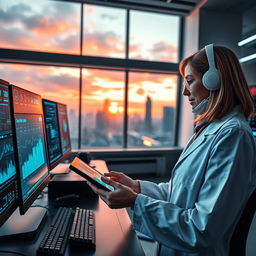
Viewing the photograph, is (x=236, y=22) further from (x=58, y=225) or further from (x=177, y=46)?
(x=58, y=225)

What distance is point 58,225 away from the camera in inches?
31.9

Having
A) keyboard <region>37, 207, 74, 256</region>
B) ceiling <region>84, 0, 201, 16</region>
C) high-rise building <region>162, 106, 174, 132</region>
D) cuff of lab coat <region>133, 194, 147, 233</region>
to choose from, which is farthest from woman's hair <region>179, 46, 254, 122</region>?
high-rise building <region>162, 106, 174, 132</region>

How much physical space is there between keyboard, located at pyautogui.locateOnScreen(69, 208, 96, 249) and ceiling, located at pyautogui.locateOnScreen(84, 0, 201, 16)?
3.63 m

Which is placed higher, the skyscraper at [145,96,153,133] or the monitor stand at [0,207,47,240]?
the skyscraper at [145,96,153,133]

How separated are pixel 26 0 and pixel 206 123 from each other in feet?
12.5

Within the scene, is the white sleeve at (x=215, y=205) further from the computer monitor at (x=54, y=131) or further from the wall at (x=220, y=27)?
the wall at (x=220, y=27)

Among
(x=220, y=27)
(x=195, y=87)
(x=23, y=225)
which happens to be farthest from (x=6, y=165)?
(x=220, y=27)

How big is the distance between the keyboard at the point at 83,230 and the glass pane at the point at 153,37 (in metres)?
3.44

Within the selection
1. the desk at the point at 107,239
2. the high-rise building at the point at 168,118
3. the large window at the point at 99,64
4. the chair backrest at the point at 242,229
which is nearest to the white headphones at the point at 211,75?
the chair backrest at the point at 242,229

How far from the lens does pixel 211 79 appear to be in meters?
0.83

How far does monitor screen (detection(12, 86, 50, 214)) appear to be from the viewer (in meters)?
0.71

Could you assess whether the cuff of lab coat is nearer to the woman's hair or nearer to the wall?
the woman's hair

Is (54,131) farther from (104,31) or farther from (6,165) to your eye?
(104,31)

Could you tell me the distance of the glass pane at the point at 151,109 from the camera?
404 cm
